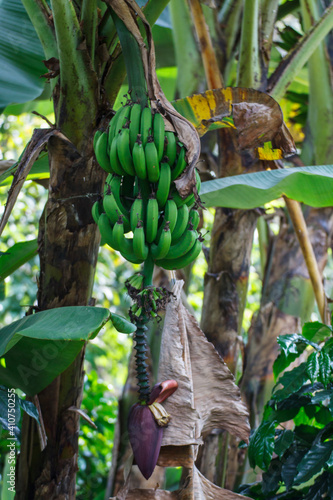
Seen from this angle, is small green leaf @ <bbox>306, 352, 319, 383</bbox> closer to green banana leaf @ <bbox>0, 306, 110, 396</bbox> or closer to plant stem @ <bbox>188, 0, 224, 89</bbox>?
green banana leaf @ <bbox>0, 306, 110, 396</bbox>

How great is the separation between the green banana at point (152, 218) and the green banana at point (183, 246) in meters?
0.07

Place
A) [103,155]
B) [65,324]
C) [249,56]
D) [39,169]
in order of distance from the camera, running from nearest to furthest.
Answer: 1. [65,324]
2. [103,155]
3. [39,169]
4. [249,56]

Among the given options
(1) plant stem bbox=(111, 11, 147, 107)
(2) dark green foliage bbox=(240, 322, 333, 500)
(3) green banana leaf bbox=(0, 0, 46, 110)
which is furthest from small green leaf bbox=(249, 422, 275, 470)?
(3) green banana leaf bbox=(0, 0, 46, 110)

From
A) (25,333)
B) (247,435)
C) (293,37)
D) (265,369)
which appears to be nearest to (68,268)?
(25,333)

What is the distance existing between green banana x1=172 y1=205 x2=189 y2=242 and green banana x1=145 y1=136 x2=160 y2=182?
89mm

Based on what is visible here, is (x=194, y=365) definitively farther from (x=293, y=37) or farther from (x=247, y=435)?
(x=293, y=37)

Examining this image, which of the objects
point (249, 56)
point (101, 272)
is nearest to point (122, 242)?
point (249, 56)

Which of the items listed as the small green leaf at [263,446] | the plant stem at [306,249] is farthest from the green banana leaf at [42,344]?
the plant stem at [306,249]

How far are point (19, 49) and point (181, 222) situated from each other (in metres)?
0.97

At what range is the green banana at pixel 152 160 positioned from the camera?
0.86 meters

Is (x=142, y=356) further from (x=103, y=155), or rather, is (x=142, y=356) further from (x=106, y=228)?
(x=103, y=155)

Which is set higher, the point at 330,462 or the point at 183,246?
the point at 183,246

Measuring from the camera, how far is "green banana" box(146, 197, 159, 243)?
85 cm

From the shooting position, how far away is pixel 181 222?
0.92 metres
